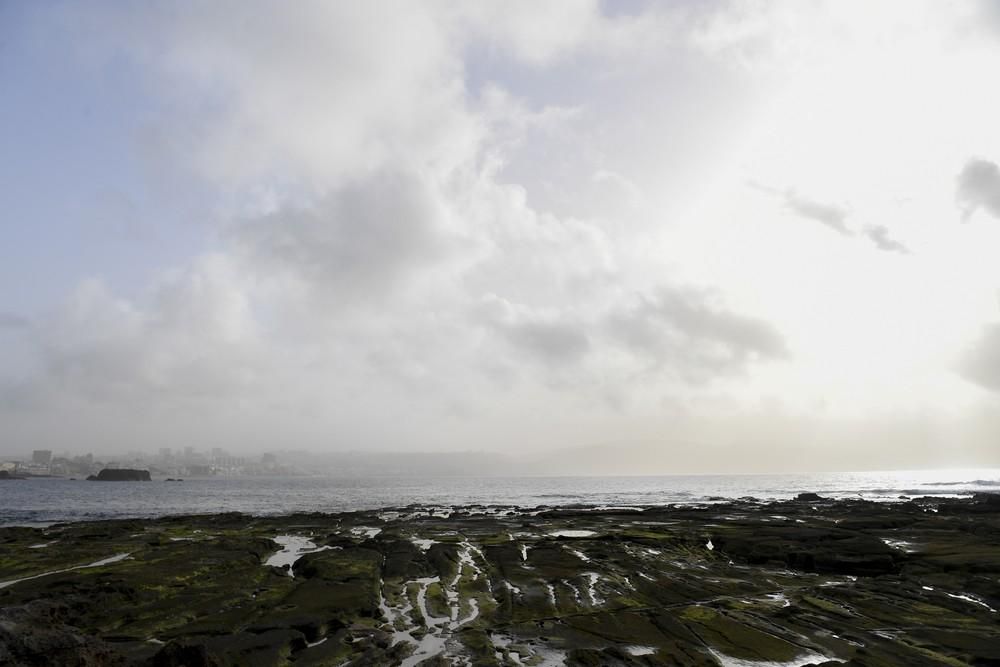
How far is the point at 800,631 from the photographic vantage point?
18.0 m

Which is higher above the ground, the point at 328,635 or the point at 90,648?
the point at 90,648

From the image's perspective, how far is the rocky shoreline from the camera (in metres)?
15.4

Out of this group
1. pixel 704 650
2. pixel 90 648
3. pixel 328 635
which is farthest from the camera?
pixel 328 635

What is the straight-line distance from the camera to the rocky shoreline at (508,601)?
50.5 ft

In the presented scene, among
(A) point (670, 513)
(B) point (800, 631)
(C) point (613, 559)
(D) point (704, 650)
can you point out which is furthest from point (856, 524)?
(D) point (704, 650)

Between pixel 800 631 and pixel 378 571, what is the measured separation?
19.6 m

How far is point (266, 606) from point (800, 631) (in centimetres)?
1945

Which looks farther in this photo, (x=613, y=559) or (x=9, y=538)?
(x=9, y=538)

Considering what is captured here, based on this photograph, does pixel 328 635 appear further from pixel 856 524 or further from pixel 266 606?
pixel 856 524

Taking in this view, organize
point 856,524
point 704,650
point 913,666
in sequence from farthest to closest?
point 856,524
point 704,650
point 913,666

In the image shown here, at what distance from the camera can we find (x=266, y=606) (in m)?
20.4

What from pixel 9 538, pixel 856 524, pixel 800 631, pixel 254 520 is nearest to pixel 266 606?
pixel 800 631

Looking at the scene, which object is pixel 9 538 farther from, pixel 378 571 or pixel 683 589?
pixel 683 589

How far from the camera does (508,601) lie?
21.7 metres
